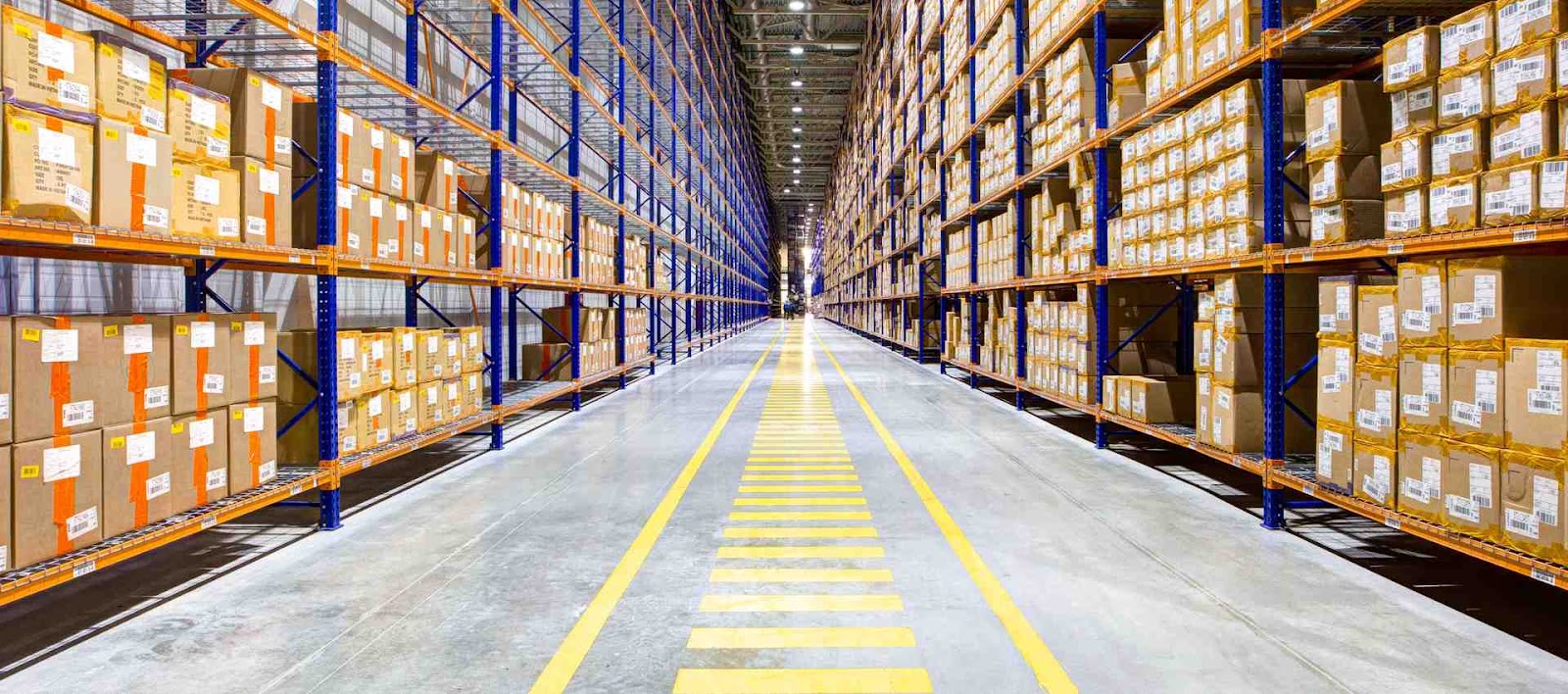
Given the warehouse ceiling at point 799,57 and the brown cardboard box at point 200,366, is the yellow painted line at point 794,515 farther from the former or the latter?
the warehouse ceiling at point 799,57

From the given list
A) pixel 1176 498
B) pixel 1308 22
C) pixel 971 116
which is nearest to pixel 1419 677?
pixel 1176 498

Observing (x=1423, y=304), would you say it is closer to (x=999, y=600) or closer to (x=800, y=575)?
(x=999, y=600)

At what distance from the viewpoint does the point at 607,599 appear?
3652 mm

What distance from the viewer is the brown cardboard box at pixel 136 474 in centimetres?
337

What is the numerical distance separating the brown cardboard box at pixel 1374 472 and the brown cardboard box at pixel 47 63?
247 inches

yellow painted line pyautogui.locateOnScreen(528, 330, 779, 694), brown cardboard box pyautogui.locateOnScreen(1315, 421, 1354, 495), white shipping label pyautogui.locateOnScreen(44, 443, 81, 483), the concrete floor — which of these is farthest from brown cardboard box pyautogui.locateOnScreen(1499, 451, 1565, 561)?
white shipping label pyautogui.locateOnScreen(44, 443, 81, 483)

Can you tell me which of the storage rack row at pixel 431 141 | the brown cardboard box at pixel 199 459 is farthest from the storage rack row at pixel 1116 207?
the brown cardboard box at pixel 199 459

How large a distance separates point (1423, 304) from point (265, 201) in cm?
606

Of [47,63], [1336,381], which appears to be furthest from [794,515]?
[47,63]

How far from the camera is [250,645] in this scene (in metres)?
3.17

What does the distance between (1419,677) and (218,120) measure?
5.98 meters

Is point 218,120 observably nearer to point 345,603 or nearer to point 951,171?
point 345,603

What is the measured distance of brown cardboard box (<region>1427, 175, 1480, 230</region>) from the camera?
11.4 feet

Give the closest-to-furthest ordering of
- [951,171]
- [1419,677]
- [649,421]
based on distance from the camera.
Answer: [1419,677]
[649,421]
[951,171]
